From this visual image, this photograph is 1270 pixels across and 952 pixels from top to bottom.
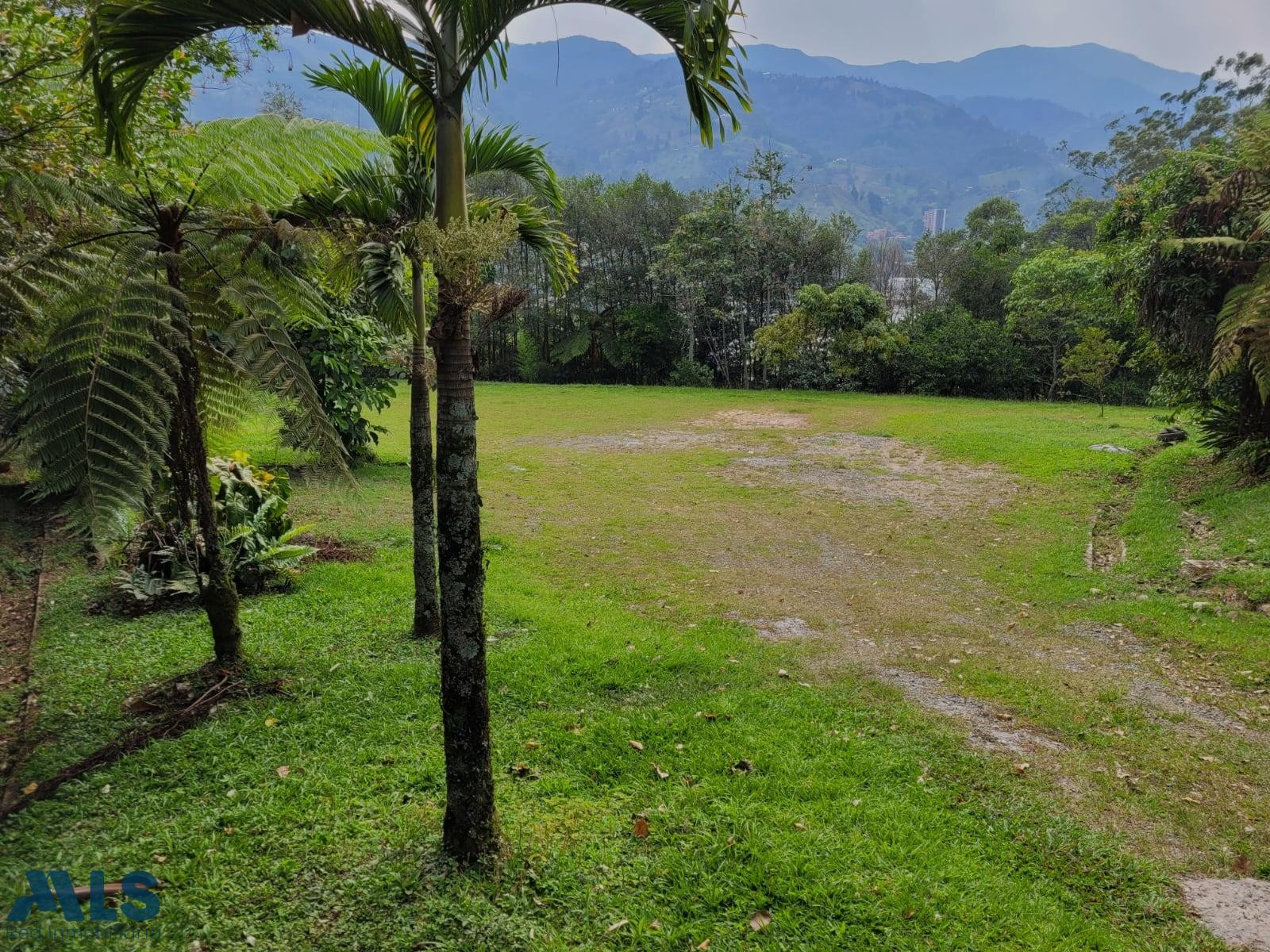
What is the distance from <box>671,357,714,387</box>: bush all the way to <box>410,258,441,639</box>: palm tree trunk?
78.3ft

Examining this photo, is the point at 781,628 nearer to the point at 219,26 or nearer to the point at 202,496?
the point at 202,496

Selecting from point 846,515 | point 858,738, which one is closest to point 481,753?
point 858,738

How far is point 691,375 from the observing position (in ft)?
93.6

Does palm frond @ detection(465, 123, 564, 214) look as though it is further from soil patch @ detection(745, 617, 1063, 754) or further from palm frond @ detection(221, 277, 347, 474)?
soil patch @ detection(745, 617, 1063, 754)

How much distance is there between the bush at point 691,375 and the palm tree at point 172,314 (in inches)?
960

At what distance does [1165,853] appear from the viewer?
3.07 metres

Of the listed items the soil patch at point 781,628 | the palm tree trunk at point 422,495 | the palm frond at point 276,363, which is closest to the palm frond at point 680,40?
the palm frond at point 276,363

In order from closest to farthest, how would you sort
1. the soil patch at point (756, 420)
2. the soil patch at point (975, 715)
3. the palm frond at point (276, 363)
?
1. the palm frond at point (276, 363)
2. the soil patch at point (975, 715)
3. the soil patch at point (756, 420)

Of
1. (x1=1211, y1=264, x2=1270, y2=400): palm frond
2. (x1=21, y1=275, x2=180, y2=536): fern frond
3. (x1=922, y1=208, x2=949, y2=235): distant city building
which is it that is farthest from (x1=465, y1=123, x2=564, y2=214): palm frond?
(x1=922, y1=208, x2=949, y2=235): distant city building

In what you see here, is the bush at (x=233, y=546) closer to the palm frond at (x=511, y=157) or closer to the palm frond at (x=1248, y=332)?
the palm frond at (x=511, y=157)

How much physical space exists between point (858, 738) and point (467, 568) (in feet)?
8.82

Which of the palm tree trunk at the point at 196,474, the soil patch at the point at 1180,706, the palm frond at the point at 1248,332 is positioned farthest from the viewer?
the palm frond at the point at 1248,332

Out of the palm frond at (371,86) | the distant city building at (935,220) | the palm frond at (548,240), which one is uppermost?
the distant city building at (935,220)

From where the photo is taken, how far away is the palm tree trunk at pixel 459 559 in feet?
7.98
